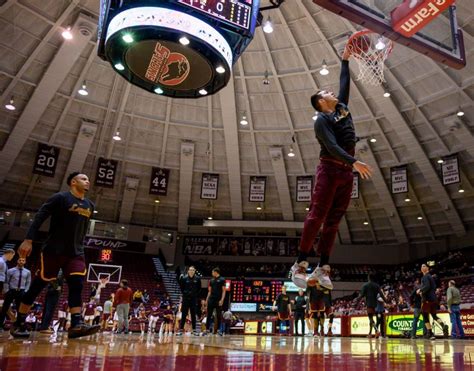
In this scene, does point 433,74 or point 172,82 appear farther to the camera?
point 433,74

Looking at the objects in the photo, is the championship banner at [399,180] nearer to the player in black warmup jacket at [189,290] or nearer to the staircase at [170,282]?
the staircase at [170,282]

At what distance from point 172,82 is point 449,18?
23.4ft

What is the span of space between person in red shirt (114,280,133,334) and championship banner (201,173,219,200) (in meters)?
15.5

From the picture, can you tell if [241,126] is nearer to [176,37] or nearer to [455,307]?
[176,37]

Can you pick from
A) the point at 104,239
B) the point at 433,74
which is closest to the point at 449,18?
the point at 433,74

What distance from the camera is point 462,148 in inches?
960

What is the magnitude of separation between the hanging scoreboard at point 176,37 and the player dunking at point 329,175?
239 inches

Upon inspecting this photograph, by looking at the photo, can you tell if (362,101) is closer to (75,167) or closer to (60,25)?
(60,25)

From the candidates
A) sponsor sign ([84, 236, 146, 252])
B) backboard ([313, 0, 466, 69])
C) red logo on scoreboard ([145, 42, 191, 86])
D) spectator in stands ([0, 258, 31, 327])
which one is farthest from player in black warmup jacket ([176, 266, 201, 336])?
sponsor sign ([84, 236, 146, 252])

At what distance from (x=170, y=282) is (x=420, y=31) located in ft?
94.4

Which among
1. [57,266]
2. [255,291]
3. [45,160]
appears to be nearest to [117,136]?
[45,160]

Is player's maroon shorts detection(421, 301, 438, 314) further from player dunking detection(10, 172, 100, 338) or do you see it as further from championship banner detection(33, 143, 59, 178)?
championship banner detection(33, 143, 59, 178)

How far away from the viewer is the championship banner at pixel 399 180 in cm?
2489

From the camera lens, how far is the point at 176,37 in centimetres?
999
